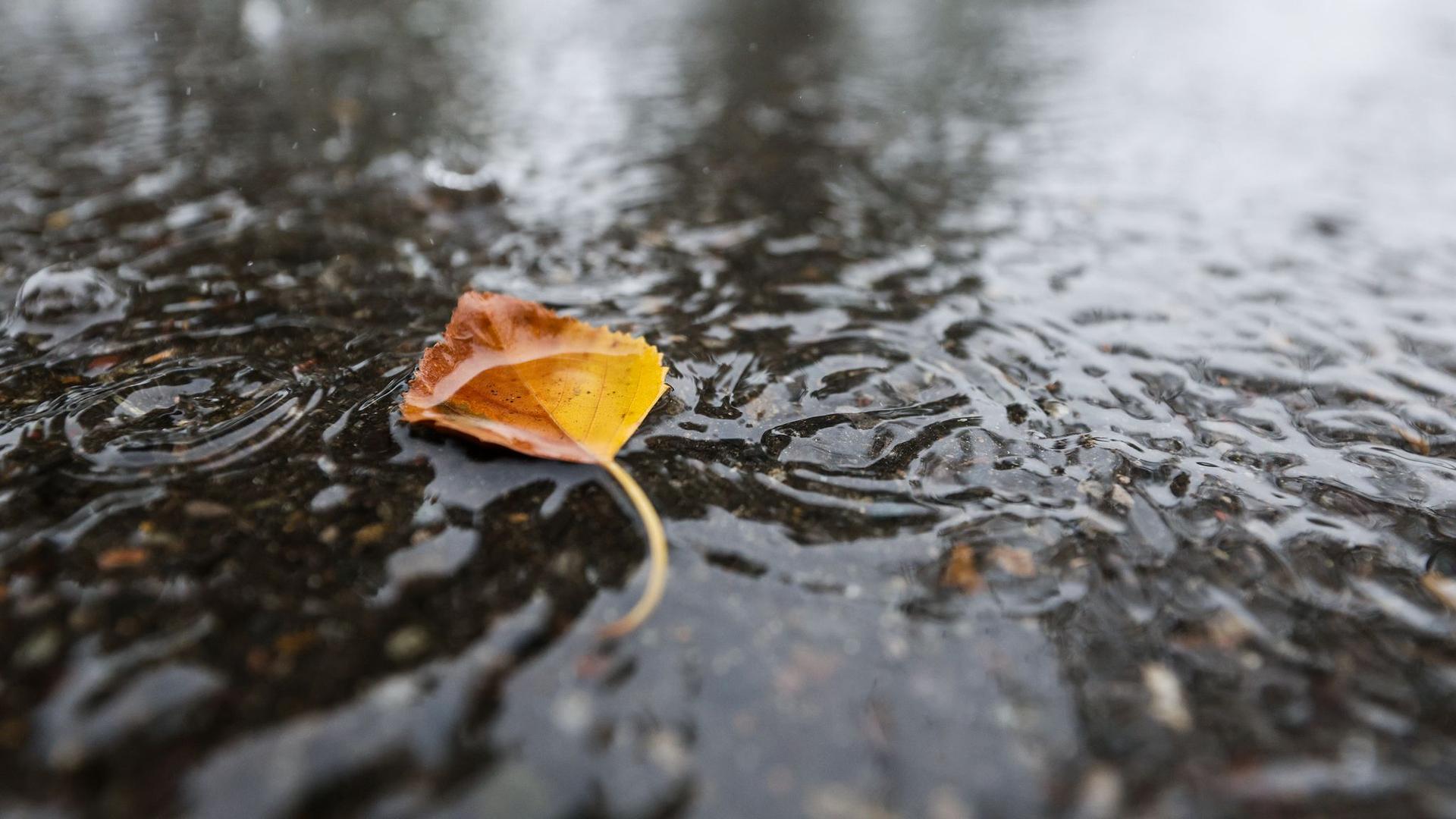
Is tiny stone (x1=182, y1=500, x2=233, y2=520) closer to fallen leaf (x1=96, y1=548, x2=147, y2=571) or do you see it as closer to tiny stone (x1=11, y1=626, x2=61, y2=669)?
fallen leaf (x1=96, y1=548, x2=147, y2=571)

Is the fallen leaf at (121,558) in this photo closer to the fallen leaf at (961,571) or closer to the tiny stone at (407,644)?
the tiny stone at (407,644)

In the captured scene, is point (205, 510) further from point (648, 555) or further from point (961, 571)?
point (961, 571)

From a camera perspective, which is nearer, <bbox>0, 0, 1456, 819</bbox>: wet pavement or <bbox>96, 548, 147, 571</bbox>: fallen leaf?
<bbox>0, 0, 1456, 819</bbox>: wet pavement

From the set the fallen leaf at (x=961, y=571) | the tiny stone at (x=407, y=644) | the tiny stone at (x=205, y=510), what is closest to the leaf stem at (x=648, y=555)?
the tiny stone at (x=407, y=644)

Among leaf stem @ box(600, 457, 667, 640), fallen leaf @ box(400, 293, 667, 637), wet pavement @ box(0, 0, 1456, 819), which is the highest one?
fallen leaf @ box(400, 293, 667, 637)

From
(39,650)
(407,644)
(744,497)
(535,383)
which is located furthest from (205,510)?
(744,497)

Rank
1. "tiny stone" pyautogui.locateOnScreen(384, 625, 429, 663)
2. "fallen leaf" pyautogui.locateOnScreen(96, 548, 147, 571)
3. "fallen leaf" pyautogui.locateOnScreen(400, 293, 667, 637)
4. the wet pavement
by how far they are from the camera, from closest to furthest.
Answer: the wet pavement < "tiny stone" pyautogui.locateOnScreen(384, 625, 429, 663) < "fallen leaf" pyautogui.locateOnScreen(96, 548, 147, 571) < "fallen leaf" pyautogui.locateOnScreen(400, 293, 667, 637)

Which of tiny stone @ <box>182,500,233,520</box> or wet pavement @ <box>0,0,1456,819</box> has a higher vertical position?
tiny stone @ <box>182,500,233,520</box>

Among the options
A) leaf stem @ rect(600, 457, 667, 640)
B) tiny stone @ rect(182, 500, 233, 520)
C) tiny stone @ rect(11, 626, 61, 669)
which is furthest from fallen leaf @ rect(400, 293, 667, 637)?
tiny stone @ rect(11, 626, 61, 669)
